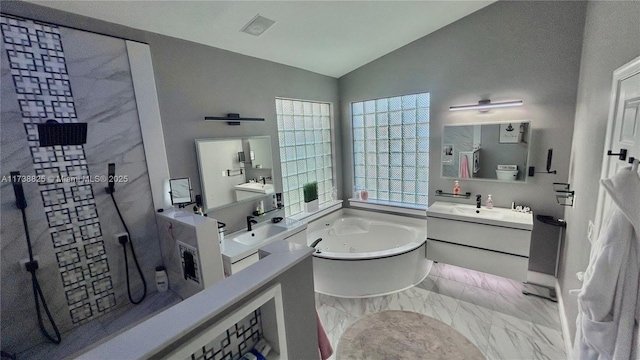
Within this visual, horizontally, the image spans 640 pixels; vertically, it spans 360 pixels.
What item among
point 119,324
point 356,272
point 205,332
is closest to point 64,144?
point 119,324

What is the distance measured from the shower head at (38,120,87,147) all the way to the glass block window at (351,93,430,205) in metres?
3.23

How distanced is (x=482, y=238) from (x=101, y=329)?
11.5 feet

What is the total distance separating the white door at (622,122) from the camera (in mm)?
1146

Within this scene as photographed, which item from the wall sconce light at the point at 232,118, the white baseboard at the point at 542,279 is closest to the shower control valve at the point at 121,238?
the wall sconce light at the point at 232,118

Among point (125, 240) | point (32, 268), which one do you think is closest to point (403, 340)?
point (125, 240)

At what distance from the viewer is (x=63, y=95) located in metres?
1.71

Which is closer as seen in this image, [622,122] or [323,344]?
[622,122]

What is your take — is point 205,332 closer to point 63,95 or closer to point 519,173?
point 63,95

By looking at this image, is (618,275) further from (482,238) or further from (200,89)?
(200,89)

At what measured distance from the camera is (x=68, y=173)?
1749mm

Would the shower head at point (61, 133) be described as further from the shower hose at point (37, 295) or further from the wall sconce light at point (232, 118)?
the wall sconce light at point (232, 118)

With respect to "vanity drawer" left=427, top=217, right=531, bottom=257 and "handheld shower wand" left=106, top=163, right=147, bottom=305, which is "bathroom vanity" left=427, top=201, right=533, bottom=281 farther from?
"handheld shower wand" left=106, top=163, right=147, bottom=305

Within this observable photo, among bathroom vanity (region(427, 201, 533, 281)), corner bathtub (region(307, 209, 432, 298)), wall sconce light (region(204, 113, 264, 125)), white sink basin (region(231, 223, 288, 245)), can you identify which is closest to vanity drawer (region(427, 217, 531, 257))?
bathroom vanity (region(427, 201, 533, 281))

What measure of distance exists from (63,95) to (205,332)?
1.89 m
